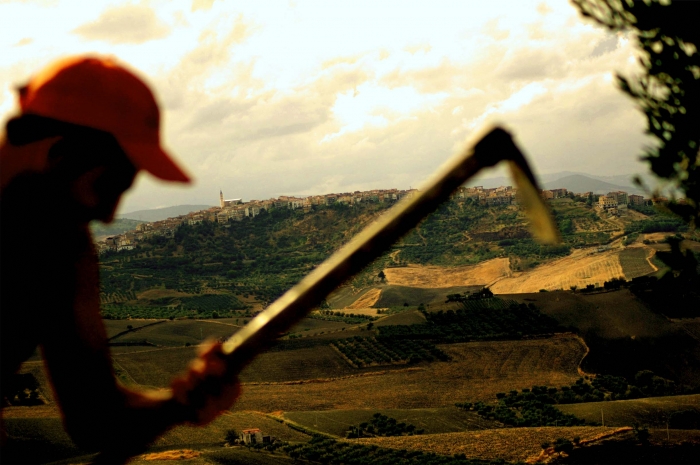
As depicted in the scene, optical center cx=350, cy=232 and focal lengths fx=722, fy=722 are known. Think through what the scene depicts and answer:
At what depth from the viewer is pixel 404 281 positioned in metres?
96.6

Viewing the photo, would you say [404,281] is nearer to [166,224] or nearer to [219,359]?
[166,224]

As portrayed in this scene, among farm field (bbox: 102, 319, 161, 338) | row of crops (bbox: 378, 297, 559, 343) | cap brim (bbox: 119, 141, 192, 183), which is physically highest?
cap brim (bbox: 119, 141, 192, 183)

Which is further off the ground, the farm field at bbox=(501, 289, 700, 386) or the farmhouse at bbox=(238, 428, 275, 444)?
the farmhouse at bbox=(238, 428, 275, 444)

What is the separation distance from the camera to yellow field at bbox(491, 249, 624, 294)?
7669 centimetres

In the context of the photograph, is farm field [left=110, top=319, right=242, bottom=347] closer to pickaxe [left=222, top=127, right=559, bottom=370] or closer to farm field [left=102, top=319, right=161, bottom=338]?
farm field [left=102, top=319, right=161, bottom=338]

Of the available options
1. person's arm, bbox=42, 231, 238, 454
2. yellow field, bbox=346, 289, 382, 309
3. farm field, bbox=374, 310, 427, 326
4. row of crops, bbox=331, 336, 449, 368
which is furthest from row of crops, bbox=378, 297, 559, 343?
person's arm, bbox=42, 231, 238, 454

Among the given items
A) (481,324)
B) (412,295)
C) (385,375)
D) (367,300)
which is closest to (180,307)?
(367,300)

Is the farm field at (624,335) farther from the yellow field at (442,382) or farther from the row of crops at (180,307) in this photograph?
the row of crops at (180,307)

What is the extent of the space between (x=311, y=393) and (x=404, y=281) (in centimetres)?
5700

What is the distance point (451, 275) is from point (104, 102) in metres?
96.7

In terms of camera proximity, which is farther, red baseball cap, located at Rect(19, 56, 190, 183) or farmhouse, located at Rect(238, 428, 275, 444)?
farmhouse, located at Rect(238, 428, 275, 444)

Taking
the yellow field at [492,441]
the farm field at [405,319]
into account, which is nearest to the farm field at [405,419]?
the yellow field at [492,441]

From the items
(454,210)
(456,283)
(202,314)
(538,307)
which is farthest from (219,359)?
(454,210)

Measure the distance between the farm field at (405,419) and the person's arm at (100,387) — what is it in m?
29.4
